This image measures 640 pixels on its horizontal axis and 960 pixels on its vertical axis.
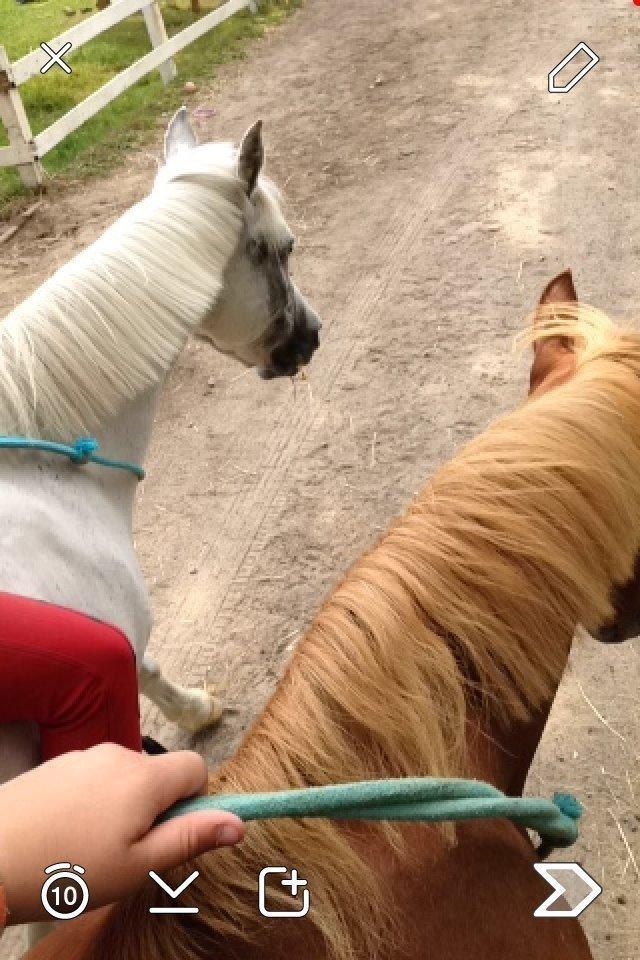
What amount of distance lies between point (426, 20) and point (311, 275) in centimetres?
466

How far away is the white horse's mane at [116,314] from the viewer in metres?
1.75

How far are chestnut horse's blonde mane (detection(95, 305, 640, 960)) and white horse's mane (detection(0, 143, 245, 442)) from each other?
83cm

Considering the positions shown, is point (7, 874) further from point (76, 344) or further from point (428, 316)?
point (428, 316)

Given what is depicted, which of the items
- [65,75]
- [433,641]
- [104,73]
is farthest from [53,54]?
[433,641]

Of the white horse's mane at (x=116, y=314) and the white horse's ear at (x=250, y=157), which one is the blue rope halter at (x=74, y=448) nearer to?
the white horse's mane at (x=116, y=314)

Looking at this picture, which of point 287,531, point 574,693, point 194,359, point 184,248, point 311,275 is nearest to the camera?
point 184,248

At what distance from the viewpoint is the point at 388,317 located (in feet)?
14.4

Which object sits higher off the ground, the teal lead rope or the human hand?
the human hand

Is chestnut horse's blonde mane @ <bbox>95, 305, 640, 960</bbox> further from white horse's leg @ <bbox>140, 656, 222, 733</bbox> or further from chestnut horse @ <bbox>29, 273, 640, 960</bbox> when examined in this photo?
white horse's leg @ <bbox>140, 656, 222, 733</bbox>

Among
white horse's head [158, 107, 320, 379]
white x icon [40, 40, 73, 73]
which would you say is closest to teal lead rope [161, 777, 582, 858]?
white horse's head [158, 107, 320, 379]

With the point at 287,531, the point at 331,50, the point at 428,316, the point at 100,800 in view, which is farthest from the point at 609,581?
the point at 331,50

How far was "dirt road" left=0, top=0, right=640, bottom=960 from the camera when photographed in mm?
2760

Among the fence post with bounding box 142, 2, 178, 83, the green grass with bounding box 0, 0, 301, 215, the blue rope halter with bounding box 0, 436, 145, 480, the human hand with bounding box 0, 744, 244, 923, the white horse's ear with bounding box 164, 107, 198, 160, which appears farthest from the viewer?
the fence post with bounding box 142, 2, 178, 83

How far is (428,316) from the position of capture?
433 cm
